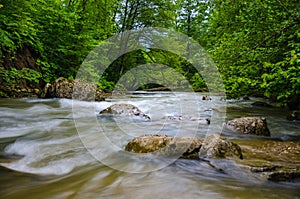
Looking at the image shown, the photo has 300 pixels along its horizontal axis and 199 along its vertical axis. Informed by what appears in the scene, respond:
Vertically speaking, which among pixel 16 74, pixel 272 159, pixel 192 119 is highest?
pixel 16 74

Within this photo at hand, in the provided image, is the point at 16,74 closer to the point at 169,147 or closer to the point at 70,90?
the point at 169,147

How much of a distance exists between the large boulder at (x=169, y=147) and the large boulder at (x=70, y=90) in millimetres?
6751

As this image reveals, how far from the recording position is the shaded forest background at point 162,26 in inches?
189

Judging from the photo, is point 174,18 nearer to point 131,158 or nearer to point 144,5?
point 144,5

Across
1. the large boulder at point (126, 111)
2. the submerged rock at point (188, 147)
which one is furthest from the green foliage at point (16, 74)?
the submerged rock at point (188, 147)

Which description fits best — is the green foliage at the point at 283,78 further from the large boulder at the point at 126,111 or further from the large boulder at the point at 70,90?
the large boulder at the point at 70,90

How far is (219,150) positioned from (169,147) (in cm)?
69

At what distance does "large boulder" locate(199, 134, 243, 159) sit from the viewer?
10.1ft

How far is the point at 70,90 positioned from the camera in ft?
31.8

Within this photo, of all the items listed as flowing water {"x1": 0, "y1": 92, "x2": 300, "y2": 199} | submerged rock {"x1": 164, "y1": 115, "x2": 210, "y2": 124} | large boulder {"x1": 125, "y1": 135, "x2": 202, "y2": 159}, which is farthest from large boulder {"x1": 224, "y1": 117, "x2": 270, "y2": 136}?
large boulder {"x1": 125, "y1": 135, "x2": 202, "y2": 159}

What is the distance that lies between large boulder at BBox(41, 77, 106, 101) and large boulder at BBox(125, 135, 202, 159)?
22.1ft

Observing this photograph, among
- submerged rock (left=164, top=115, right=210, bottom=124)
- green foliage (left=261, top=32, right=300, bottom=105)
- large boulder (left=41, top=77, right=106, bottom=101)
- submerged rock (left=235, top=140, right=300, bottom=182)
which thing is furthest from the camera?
large boulder (left=41, top=77, right=106, bottom=101)

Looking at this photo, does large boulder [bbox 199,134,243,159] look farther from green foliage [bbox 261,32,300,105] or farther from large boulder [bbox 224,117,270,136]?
large boulder [bbox 224,117,270,136]

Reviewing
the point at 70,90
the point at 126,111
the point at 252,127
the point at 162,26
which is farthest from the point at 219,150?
the point at 162,26
